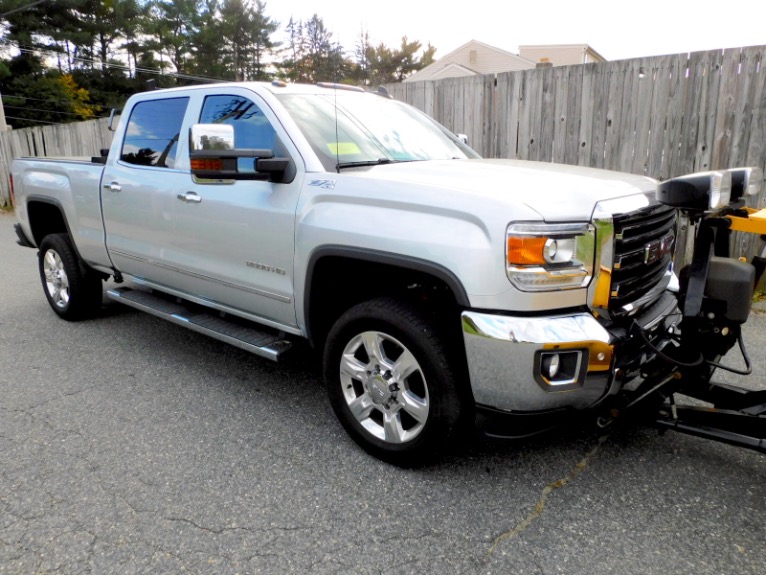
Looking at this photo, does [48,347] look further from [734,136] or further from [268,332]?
[734,136]

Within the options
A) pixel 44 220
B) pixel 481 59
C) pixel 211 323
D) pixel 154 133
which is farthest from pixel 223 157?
pixel 481 59

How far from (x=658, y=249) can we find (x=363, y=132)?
73.0 inches

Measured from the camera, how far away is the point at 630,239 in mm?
2684

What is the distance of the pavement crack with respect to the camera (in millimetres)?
2521

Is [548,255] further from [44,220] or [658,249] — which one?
[44,220]

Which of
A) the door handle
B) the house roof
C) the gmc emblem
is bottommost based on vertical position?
the gmc emblem

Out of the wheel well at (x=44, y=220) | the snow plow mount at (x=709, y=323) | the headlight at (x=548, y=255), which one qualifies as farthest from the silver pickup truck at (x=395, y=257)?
the wheel well at (x=44, y=220)

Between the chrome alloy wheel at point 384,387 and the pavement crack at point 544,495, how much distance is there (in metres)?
0.62

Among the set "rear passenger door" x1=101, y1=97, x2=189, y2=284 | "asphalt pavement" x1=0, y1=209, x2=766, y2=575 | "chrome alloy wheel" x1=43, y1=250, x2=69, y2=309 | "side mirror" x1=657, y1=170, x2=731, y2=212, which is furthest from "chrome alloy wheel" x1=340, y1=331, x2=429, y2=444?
"chrome alloy wheel" x1=43, y1=250, x2=69, y2=309

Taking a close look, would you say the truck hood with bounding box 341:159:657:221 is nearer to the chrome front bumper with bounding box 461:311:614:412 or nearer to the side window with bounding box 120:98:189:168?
the chrome front bumper with bounding box 461:311:614:412

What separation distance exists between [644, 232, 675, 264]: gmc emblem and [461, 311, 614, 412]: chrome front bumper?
0.58 metres

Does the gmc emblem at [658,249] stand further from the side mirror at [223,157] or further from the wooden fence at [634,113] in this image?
the wooden fence at [634,113]

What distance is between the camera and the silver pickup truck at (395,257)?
8.17 ft

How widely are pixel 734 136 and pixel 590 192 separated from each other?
3.98m
